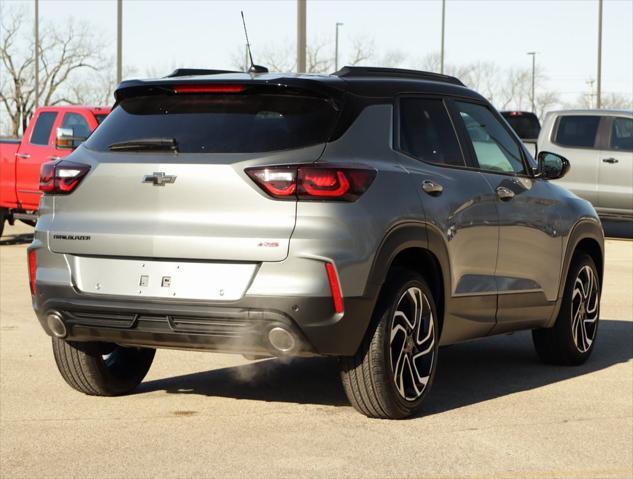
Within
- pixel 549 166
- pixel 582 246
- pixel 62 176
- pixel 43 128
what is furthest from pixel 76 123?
pixel 62 176

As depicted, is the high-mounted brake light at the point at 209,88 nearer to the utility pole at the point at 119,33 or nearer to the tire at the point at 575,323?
the tire at the point at 575,323

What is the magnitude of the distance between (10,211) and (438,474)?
50.2ft

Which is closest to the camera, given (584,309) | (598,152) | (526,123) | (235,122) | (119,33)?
(235,122)

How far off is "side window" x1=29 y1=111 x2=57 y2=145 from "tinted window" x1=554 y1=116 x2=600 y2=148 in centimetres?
784

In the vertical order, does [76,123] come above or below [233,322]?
above

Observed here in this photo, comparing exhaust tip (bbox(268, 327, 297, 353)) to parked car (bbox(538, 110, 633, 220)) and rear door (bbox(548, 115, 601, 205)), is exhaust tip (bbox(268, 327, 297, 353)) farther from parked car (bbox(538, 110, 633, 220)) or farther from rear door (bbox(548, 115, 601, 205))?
parked car (bbox(538, 110, 633, 220))

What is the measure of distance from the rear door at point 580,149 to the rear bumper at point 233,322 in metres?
14.9

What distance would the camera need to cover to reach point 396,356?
6840mm

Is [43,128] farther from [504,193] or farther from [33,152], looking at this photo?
[504,193]

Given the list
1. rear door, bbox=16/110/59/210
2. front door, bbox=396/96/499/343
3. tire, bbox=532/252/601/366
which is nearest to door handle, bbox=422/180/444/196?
front door, bbox=396/96/499/343

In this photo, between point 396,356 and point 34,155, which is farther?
point 34,155

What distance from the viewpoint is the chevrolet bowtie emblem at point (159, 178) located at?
6.50 metres

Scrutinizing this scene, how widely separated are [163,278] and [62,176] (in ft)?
2.83

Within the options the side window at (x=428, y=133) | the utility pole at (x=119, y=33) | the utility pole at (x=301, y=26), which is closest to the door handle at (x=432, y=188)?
the side window at (x=428, y=133)
